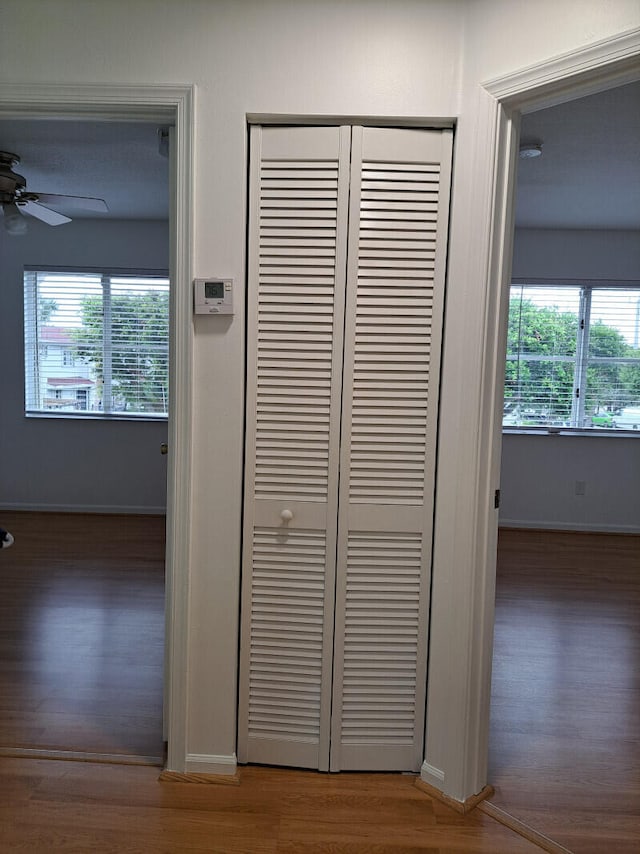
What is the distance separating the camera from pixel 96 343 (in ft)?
19.2

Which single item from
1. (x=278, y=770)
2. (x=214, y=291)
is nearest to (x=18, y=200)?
(x=214, y=291)

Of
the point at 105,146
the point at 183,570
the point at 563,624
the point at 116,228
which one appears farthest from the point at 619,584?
the point at 116,228

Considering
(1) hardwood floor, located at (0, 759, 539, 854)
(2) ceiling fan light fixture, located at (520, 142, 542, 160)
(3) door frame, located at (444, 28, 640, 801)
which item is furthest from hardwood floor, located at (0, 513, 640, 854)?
(2) ceiling fan light fixture, located at (520, 142, 542, 160)

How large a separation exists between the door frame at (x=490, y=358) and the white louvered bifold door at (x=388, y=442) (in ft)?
0.50

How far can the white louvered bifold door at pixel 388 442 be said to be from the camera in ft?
6.68

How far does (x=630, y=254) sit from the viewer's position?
18.3ft

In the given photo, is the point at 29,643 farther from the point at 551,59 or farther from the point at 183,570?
the point at 551,59

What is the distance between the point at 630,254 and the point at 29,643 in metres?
5.24

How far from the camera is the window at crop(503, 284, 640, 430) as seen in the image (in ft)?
18.6

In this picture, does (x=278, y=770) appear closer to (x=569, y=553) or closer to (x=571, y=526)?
(x=569, y=553)

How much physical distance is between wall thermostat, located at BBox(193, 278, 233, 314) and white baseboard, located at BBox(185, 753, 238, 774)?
55.6 inches

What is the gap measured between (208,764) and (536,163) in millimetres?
3484

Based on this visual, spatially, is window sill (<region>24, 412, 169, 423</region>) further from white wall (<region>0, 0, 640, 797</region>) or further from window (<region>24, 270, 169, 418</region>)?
white wall (<region>0, 0, 640, 797</region>)

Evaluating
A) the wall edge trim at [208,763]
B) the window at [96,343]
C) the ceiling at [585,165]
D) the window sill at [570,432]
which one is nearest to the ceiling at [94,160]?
the window at [96,343]
